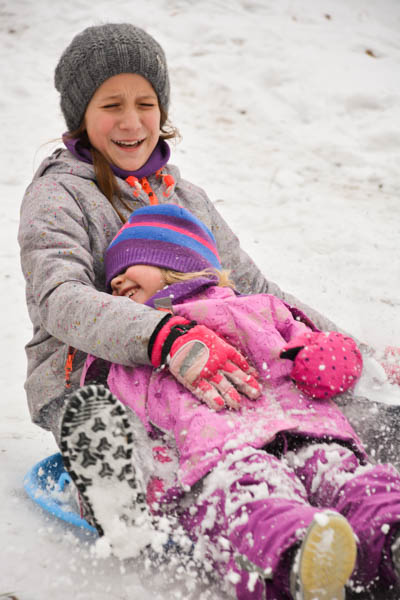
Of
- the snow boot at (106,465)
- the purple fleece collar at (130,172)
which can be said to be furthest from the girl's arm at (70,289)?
the snow boot at (106,465)

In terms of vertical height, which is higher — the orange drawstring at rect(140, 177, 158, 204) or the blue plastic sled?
the orange drawstring at rect(140, 177, 158, 204)

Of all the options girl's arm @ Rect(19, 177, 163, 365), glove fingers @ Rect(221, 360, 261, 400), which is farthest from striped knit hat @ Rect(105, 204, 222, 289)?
glove fingers @ Rect(221, 360, 261, 400)

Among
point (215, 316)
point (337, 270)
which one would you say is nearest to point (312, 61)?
point (337, 270)

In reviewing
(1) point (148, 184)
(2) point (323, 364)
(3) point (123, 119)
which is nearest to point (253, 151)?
(1) point (148, 184)

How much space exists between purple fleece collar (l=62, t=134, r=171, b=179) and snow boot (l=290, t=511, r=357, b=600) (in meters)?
1.58

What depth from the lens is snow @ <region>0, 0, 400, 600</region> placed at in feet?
6.06

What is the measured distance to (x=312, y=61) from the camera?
6.57 metres

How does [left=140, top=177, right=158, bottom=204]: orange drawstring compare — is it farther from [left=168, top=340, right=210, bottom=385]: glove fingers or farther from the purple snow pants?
the purple snow pants

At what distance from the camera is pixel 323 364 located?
5.45 ft

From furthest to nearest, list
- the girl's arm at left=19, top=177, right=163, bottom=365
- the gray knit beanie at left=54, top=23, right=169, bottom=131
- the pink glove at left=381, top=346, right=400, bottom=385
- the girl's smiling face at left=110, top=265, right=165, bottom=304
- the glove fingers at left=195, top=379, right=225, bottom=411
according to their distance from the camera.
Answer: the pink glove at left=381, top=346, right=400, bottom=385
the gray knit beanie at left=54, top=23, right=169, bottom=131
the girl's smiling face at left=110, top=265, right=165, bottom=304
the girl's arm at left=19, top=177, right=163, bottom=365
the glove fingers at left=195, top=379, right=225, bottom=411

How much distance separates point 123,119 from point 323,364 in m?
1.21

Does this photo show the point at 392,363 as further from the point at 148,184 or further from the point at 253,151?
the point at 253,151

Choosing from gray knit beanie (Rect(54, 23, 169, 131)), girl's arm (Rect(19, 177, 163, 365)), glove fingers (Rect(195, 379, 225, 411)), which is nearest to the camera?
glove fingers (Rect(195, 379, 225, 411))

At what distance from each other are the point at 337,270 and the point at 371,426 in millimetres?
2086
